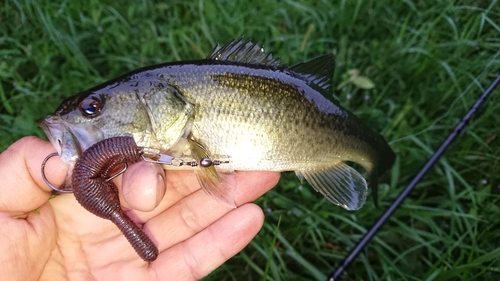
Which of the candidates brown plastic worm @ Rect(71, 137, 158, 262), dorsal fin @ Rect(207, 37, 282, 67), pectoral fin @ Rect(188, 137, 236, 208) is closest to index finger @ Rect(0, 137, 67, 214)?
brown plastic worm @ Rect(71, 137, 158, 262)

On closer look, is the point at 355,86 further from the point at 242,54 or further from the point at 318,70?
the point at 242,54

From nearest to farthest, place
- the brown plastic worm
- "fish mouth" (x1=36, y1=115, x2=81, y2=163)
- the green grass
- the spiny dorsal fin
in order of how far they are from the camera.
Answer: the brown plastic worm < "fish mouth" (x1=36, y1=115, x2=81, y2=163) < the spiny dorsal fin < the green grass

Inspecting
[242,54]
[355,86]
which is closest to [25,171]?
[242,54]

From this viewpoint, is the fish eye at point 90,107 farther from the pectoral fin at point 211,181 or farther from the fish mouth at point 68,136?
the pectoral fin at point 211,181

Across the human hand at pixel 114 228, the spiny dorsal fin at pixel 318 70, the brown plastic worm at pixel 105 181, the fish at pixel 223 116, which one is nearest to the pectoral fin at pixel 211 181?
the fish at pixel 223 116

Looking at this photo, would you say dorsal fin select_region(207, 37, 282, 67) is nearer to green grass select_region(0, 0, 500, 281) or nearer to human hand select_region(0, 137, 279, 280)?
human hand select_region(0, 137, 279, 280)
